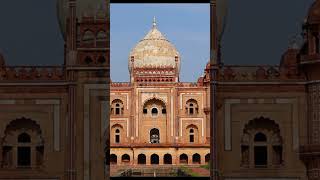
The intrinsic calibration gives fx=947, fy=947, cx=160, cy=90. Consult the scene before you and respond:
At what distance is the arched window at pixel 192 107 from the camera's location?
14.0m

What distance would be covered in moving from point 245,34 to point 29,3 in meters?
2.10

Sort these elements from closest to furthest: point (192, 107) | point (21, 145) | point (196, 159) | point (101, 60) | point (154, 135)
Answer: point (101, 60) → point (21, 145) → point (196, 159) → point (192, 107) → point (154, 135)

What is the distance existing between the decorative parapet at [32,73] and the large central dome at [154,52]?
3.86 feet

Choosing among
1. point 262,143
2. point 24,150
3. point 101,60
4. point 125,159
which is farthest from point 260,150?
point 125,159

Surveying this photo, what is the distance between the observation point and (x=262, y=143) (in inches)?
359

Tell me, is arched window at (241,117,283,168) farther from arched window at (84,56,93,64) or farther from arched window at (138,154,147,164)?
arched window at (138,154,147,164)

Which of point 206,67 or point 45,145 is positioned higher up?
point 206,67

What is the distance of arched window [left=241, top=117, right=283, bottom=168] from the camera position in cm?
909

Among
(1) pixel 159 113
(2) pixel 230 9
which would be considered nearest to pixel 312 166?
(2) pixel 230 9

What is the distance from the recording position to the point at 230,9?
30.0 feet

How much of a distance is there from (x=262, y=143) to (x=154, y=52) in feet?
11.3

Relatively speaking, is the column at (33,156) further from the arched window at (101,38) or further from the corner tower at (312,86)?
the corner tower at (312,86)

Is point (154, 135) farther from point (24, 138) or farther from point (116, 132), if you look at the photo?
point (24, 138)

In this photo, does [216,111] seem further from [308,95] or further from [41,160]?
[41,160]
